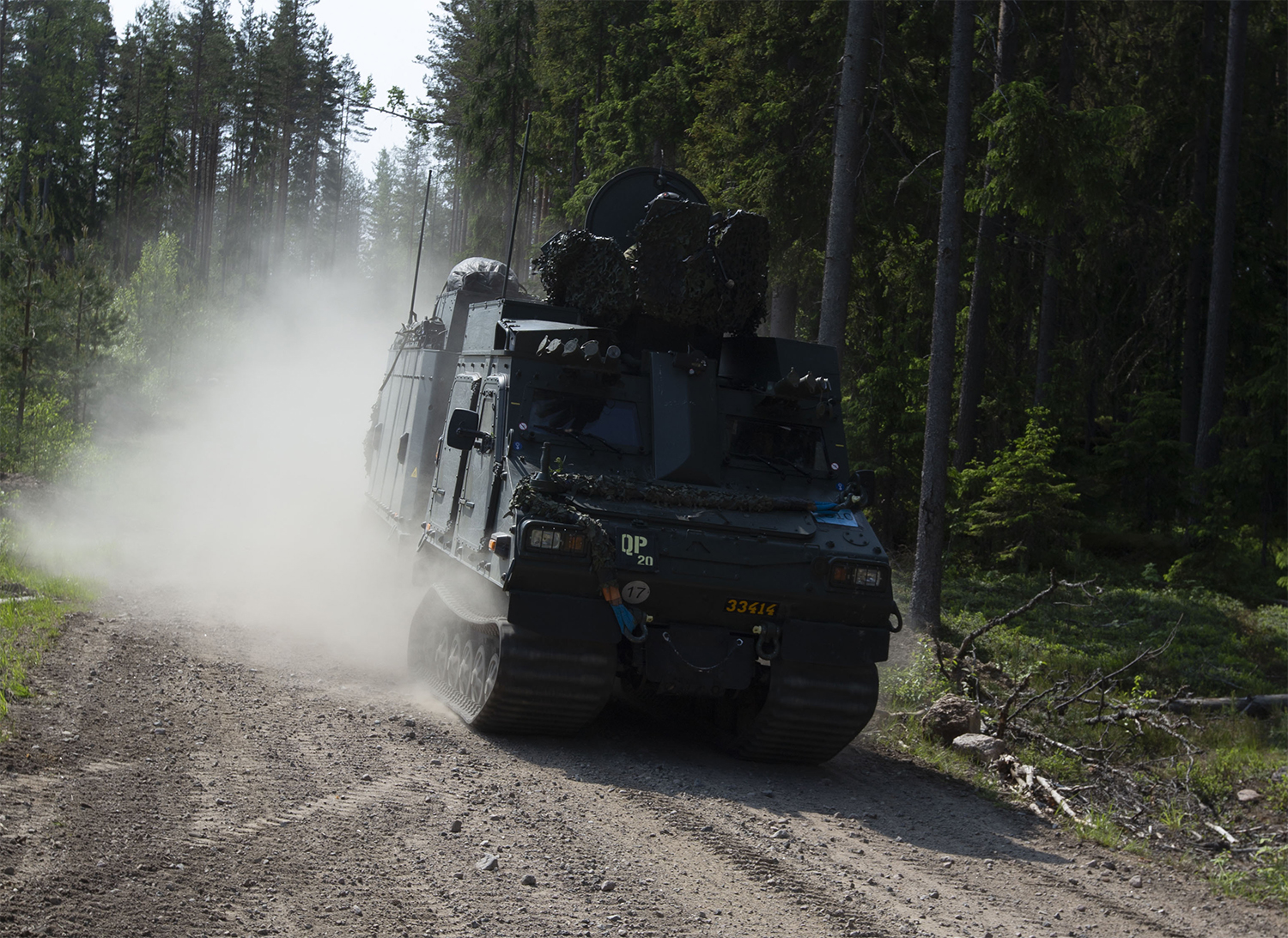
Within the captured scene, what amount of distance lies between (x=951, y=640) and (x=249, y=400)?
71.4 feet

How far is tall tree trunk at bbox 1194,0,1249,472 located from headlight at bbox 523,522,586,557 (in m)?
19.0

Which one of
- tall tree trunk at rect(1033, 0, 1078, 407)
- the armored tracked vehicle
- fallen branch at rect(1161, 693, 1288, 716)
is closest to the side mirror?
the armored tracked vehicle

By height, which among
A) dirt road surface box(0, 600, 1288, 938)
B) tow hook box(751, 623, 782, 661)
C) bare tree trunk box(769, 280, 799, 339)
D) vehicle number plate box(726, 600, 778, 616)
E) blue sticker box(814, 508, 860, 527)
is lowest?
dirt road surface box(0, 600, 1288, 938)

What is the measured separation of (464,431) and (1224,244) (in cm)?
1973

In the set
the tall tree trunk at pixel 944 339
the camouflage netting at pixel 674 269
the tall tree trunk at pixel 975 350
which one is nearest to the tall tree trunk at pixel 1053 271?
the tall tree trunk at pixel 975 350

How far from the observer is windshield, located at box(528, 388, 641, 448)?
9.11 metres

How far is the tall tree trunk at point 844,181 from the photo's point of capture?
15.0 meters

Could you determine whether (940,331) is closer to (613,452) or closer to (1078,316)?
(613,452)

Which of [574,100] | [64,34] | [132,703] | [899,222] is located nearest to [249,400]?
[574,100]

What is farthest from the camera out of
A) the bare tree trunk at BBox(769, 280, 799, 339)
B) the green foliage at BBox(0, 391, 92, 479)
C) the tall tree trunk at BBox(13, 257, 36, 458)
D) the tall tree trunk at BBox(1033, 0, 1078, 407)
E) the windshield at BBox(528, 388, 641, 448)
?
the tall tree trunk at BBox(13, 257, 36, 458)

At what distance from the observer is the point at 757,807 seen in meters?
7.27

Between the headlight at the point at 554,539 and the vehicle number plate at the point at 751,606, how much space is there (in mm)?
1075

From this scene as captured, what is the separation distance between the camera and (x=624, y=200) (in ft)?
38.9

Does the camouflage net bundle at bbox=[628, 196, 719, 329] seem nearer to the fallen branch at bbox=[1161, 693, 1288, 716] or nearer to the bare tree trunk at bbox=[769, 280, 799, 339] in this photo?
the fallen branch at bbox=[1161, 693, 1288, 716]
